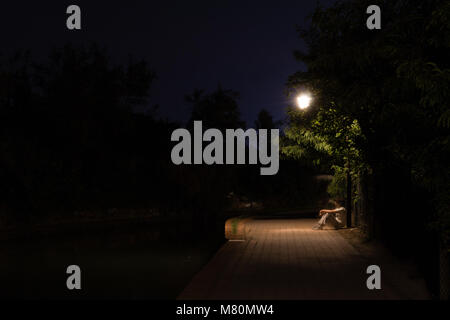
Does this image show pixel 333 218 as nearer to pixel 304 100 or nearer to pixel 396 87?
pixel 304 100

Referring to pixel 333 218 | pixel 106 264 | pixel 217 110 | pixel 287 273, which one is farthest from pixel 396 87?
pixel 217 110

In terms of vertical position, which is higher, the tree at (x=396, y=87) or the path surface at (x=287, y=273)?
the tree at (x=396, y=87)

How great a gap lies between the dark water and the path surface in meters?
1.04

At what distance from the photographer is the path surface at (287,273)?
879 centimetres

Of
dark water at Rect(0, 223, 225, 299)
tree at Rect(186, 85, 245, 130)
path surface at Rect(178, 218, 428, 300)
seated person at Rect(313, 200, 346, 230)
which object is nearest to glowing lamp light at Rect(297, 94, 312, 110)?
path surface at Rect(178, 218, 428, 300)

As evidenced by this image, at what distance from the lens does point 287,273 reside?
Answer: 1081 centimetres

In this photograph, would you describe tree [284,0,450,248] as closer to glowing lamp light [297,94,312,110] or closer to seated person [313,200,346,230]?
glowing lamp light [297,94,312,110]

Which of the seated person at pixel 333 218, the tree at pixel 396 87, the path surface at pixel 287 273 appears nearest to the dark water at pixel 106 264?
the path surface at pixel 287 273

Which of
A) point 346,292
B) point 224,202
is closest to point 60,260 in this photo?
point 346,292

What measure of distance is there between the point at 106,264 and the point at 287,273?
612 cm

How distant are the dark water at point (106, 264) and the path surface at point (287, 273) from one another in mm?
1042

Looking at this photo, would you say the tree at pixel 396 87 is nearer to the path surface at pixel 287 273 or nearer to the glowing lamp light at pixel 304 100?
the glowing lamp light at pixel 304 100
